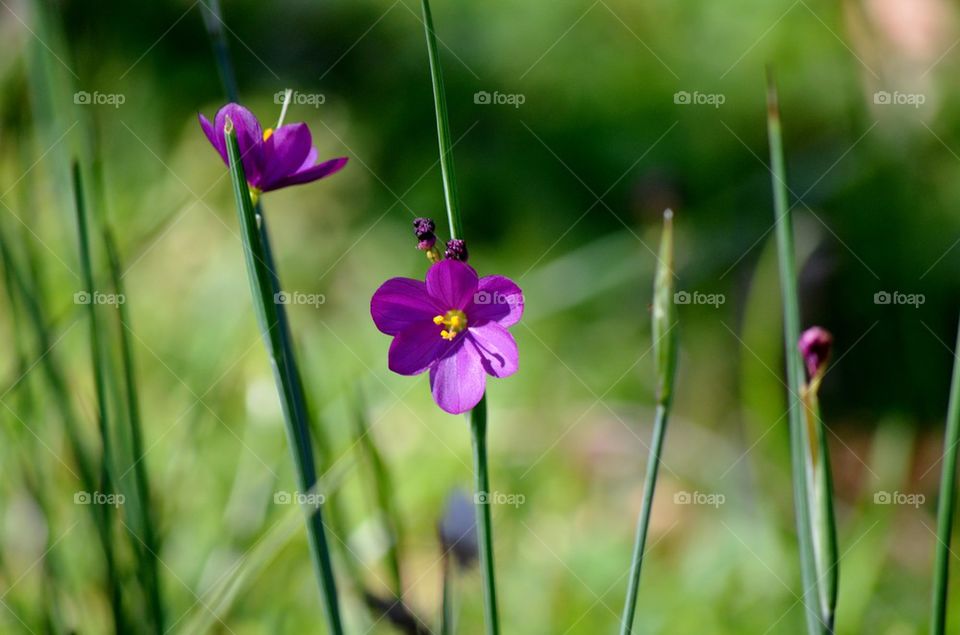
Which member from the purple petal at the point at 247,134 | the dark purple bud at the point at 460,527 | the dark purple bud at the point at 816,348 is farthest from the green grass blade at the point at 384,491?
the dark purple bud at the point at 816,348

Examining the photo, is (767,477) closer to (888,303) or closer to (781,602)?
A: (781,602)

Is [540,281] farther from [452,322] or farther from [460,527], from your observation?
[452,322]

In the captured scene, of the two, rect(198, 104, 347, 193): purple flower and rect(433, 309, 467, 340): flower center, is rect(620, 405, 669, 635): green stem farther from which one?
rect(198, 104, 347, 193): purple flower

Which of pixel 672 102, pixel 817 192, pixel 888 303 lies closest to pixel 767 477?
pixel 888 303

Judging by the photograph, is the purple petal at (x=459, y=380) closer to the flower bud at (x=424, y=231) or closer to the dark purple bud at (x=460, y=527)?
the flower bud at (x=424, y=231)

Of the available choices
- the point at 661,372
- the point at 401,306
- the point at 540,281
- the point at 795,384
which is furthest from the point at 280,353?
the point at 540,281
